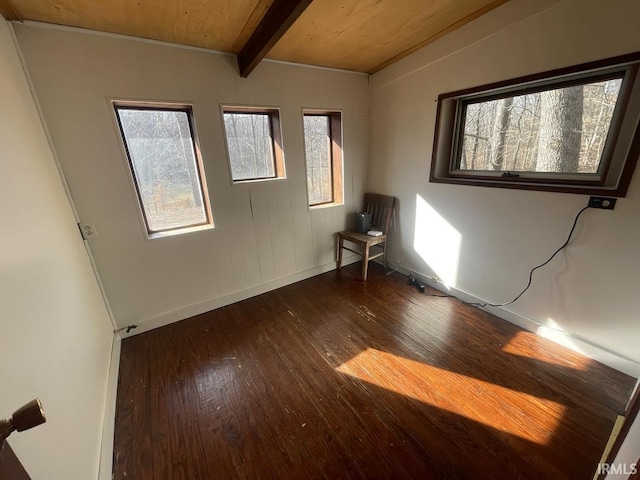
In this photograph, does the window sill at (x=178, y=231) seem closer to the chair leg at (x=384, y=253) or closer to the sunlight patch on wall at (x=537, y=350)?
the chair leg at (x=384, y=253)

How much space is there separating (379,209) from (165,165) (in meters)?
2.18

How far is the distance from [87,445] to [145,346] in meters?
0.96

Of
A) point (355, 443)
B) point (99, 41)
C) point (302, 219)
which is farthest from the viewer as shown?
point (302, 219)

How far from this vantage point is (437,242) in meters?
2.52

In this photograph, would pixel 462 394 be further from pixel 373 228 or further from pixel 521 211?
pixel 373 228

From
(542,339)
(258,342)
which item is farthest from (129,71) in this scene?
(542,339)

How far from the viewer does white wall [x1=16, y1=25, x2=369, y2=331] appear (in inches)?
63.4

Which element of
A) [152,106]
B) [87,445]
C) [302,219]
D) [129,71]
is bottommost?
[87,445]

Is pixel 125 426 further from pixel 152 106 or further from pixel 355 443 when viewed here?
pixel 152 106

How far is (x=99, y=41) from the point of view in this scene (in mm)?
1610

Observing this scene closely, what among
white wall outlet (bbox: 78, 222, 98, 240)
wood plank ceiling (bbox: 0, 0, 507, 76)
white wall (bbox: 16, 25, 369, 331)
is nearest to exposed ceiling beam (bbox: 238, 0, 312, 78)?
wood plank ceiling (bbox: 0, 0, 507, 76)

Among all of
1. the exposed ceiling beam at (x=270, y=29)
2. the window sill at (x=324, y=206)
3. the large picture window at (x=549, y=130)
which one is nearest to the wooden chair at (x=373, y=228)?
the window sill at (x=324, y=206)

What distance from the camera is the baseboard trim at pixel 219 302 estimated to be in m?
2.14

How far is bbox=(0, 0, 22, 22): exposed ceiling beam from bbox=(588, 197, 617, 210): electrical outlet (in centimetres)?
333
